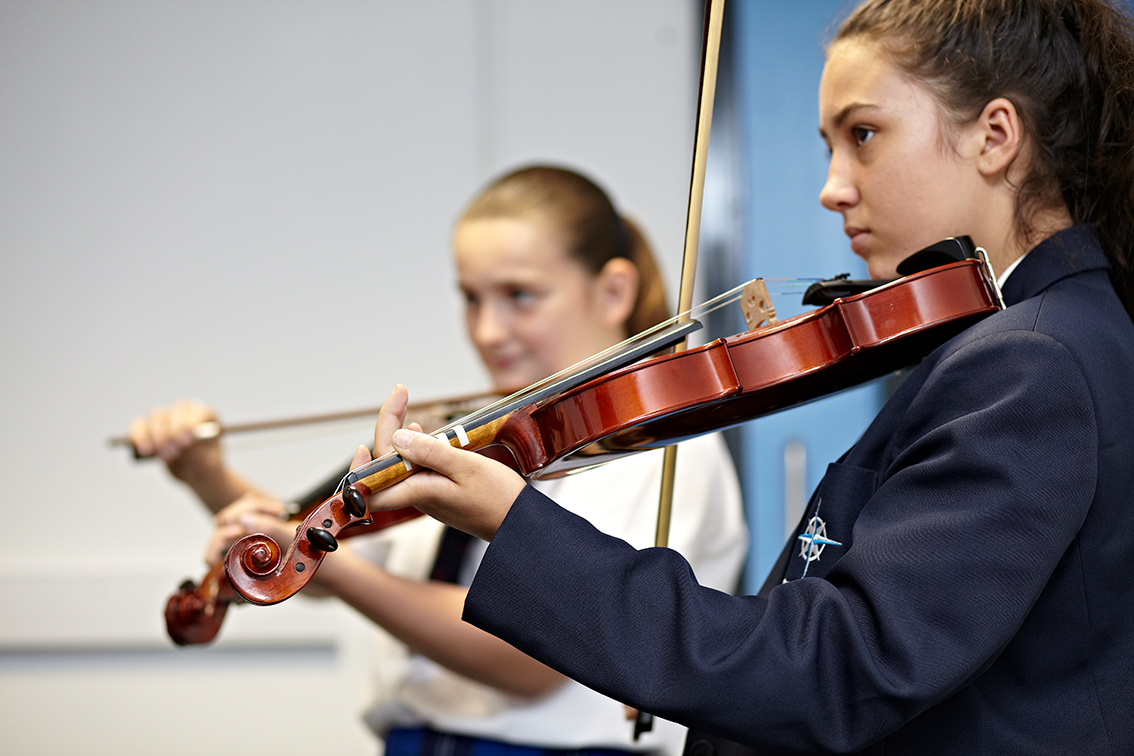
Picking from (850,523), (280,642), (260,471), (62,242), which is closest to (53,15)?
(62,242)

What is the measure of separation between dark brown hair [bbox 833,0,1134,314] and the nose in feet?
0.25

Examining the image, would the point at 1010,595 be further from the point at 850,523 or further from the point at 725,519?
the point at 725,519

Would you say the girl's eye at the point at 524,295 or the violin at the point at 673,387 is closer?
the violin at the point at 673,387

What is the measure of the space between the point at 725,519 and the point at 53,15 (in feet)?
5.48

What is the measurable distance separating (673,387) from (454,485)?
0.47 ft

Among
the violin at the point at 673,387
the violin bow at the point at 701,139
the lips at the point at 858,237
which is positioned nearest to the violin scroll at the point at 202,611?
the violin at the point at 673,387

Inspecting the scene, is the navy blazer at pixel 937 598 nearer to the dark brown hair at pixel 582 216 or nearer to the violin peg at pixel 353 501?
the violin peg at pixel 353 501

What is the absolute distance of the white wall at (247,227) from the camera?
6.09ft

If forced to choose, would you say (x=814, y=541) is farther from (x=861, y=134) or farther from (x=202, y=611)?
(x=202, y=611)

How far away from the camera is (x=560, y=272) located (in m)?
1.17

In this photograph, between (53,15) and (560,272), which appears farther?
(53,15)

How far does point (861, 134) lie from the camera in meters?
0.71

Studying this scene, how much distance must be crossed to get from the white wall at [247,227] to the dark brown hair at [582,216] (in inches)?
26.1

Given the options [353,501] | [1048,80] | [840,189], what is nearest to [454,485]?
[353,501]
